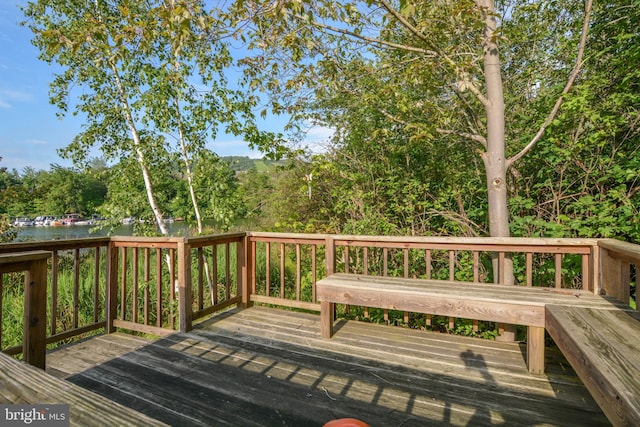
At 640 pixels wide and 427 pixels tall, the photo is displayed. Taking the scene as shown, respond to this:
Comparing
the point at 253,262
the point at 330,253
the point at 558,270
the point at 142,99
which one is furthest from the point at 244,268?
the point at 558,270

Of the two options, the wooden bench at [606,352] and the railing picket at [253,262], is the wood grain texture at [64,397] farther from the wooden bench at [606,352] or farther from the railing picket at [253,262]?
the railing picket at [253,262]

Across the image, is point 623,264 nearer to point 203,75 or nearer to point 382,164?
point 382,164

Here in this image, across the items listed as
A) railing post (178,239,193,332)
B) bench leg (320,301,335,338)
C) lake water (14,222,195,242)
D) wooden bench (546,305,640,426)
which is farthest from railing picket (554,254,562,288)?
lake water (14,222,195,242)

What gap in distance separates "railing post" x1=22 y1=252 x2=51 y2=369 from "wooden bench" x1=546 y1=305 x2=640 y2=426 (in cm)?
247

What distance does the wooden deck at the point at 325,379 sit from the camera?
174cm

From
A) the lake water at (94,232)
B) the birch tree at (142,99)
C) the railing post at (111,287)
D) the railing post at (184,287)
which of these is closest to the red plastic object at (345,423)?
the railing post at (184,287)

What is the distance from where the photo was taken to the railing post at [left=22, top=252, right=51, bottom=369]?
5.64 feet

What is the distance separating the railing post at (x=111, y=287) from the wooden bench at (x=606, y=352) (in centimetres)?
357

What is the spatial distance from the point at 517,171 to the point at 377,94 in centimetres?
183

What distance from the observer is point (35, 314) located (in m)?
1.75

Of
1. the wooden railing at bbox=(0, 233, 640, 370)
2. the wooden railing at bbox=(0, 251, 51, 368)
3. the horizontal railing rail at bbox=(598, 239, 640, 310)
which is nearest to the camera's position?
the wooden railing at bbox=(0, 251, 51, 368)

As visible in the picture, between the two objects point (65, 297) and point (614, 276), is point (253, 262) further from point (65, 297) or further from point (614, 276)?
point (614, 276)

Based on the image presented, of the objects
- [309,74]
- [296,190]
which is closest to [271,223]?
[296,190]

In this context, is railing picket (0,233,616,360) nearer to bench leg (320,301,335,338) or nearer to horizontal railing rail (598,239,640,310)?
horizontal railing rail (598,239,640,310)
